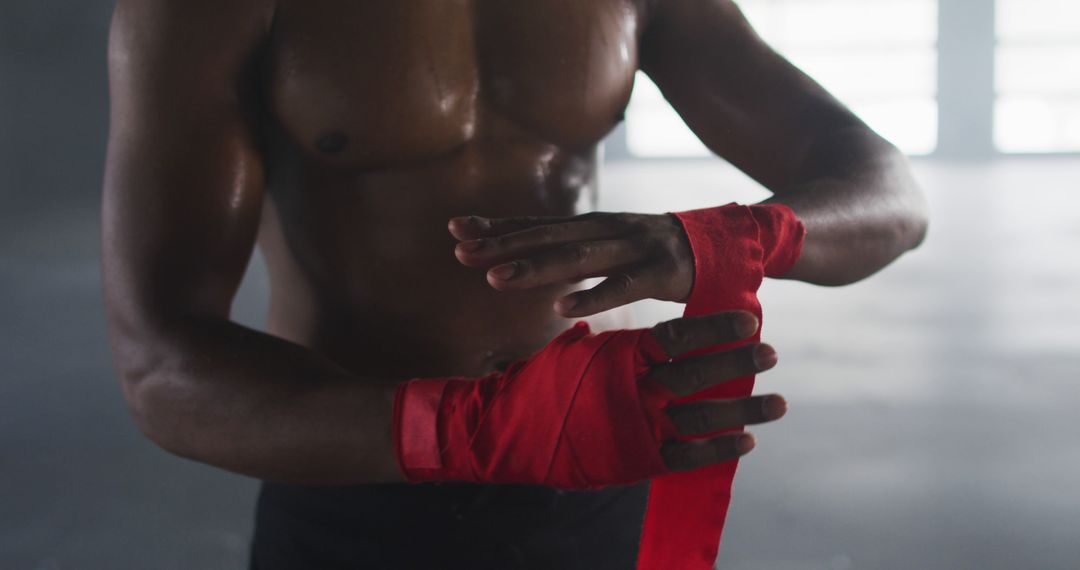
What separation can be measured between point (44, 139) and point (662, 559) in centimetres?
284

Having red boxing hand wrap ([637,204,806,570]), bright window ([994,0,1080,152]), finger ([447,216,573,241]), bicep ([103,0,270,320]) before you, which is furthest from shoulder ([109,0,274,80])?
bright window ([994,0,1080,152])

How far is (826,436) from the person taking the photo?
2.19 metres

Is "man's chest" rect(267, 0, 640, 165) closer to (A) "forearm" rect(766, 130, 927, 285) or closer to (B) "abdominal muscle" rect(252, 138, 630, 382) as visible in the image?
(B) "abdominal muscle" rect(252, 138, 630, 382)

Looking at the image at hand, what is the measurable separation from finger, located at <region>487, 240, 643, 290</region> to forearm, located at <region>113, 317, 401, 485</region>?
13 cm

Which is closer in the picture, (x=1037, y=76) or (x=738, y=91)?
(x=738, y=91)

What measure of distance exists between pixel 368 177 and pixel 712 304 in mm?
361

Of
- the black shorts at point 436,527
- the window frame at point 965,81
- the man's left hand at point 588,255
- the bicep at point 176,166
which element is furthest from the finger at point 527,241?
the window frame at point 965,81

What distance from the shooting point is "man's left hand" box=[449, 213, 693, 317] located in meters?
0.56

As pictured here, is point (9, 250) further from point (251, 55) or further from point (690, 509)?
point (690, 509)

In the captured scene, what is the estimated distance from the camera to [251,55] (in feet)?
2.55

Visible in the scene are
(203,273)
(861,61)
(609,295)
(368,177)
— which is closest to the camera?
(609,295)

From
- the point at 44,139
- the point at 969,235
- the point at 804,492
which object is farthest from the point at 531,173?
the point at 969,235

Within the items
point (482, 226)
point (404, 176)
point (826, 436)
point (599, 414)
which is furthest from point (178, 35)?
point (826, 436)

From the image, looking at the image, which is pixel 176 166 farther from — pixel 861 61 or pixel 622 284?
pixel 861 61
